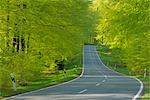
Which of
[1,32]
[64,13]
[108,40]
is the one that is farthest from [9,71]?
[108,40]

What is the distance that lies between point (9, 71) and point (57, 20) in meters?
7.44

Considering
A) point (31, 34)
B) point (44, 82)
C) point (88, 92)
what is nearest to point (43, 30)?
point (31, 34)

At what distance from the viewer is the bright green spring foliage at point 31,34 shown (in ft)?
80.8

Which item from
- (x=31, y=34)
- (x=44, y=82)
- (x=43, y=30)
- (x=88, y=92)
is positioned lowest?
(x=44, y=82)

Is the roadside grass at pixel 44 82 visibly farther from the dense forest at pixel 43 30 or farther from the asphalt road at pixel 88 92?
the asphalt road at pixel 88 92

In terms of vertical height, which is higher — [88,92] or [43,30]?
[43,30]

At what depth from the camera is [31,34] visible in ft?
94.2

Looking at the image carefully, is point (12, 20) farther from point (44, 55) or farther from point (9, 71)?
point (44, 55)

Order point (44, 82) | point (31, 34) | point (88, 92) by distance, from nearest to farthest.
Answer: point (88, 92) < point (31, 34) < point (44, 82)

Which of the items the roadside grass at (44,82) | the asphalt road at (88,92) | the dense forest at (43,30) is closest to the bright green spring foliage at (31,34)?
the dense forest at (43,30)

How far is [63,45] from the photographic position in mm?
35594

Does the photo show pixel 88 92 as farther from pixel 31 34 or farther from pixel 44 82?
pixel 44 82

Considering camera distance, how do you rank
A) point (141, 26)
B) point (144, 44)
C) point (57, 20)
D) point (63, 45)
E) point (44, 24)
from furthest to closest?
point (144, 44) → point (63, 45) → point (57, 20) → point (44, 24) → point (141, 26)

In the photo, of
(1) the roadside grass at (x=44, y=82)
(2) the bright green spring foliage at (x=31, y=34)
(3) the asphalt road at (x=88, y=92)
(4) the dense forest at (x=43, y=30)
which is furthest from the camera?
(2) the bright green spring foliage at (x=31, y=34)
